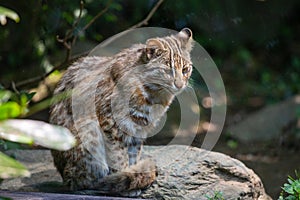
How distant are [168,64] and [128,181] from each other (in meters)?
0.86

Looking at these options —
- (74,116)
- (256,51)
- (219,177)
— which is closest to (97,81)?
(74,116)

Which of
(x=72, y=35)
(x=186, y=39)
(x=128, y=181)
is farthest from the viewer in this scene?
(x=72, y=35)

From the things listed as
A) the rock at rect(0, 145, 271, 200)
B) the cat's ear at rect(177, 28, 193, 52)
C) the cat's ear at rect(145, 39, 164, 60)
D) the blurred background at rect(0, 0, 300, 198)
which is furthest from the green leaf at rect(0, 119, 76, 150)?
the blurred background at rect(0, 0, 300, 198)

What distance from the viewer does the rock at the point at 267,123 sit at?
7.38 metres

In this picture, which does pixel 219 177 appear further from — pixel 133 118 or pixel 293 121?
pixel 293 121

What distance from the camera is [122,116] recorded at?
4.07m

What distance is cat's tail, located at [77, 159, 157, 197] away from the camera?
13.0 feet

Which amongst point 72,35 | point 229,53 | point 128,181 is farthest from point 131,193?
point 229,53

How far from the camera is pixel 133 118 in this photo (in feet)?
13.5

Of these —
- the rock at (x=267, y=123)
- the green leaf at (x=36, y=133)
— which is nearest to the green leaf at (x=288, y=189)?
the green leaf at (x=36, y=133)

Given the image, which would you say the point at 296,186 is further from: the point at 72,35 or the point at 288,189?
the point at 72,35

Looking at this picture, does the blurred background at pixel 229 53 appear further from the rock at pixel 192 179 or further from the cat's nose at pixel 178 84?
the cat's nose at pixel 178 84

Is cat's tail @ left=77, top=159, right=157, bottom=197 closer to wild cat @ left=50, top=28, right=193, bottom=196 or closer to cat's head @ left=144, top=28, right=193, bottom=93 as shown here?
wild cat @ left=50, top=28, right=193, bottom=196

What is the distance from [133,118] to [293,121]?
381 cm
